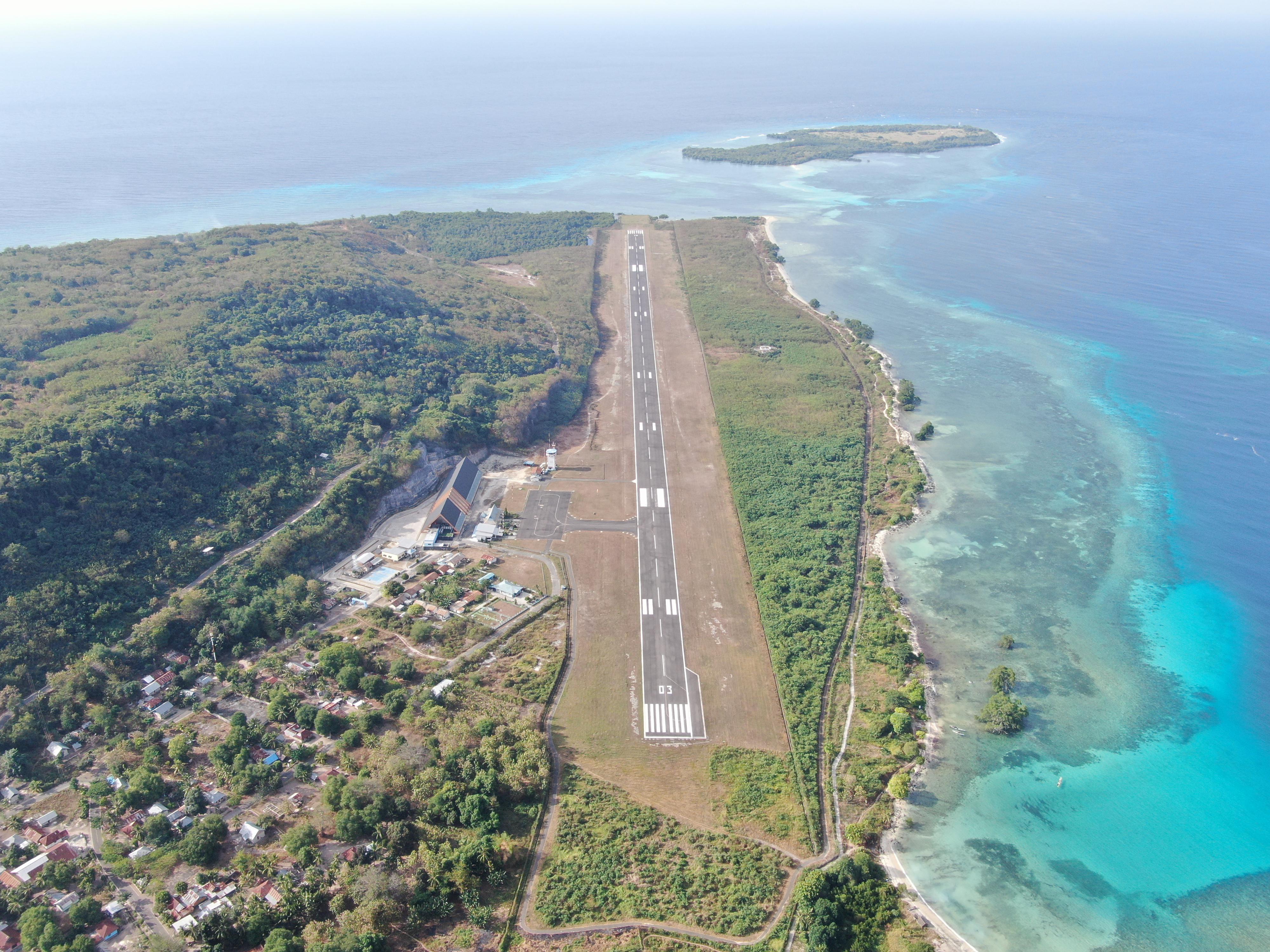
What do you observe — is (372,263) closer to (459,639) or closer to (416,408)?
(416,408)

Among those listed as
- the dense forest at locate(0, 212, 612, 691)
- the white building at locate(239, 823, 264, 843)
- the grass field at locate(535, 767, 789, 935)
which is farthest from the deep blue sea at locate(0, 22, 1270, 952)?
the dense forest at locate(0, 212, 612, 691)

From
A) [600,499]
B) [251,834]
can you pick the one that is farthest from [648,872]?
[600,499]

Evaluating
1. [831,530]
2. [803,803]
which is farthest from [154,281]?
[803,803]

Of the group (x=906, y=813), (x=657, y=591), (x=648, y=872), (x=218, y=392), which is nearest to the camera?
(x=648, y=872)

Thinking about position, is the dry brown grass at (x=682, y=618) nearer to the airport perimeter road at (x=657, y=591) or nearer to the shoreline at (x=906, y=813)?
the airport perimeter road at (x=657, y=591)

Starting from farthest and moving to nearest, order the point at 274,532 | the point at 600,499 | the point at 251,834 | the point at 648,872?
the point at 600,499 < the point at 274,532 < the point at 251,834 < the point at 648,872

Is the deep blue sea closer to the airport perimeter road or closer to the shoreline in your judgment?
the shoreline

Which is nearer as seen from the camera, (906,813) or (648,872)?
(648,872)

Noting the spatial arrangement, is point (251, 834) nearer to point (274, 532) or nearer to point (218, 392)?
point (274, 532)
